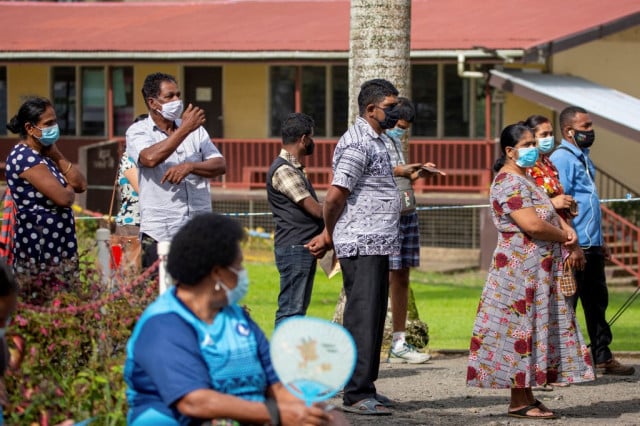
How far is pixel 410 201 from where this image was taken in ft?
30.5

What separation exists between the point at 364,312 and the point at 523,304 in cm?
93

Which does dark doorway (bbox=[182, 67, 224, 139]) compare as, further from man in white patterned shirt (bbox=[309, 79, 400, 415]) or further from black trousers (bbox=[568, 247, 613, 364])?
man in white patterned shirt (bbox=[309, 79, 400, 415])

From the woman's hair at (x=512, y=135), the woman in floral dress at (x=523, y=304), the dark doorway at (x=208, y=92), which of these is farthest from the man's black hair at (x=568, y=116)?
the dark doorway at (x=208, y=92)

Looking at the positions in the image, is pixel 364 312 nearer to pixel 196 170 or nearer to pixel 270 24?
pixel 196 170

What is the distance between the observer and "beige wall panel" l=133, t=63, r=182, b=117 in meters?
25.9

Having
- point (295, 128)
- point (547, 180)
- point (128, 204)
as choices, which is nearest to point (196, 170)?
point (295, 128)

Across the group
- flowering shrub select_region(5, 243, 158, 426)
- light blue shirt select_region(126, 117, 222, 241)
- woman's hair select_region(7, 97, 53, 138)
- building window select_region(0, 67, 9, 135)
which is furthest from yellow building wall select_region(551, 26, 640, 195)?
flowering shrub select_region(5, 243, 158, 426)

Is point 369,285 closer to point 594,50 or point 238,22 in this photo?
point 594,50

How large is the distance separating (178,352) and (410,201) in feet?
17.1

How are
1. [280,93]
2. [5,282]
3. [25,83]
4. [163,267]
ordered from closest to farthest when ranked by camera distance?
[5,282], [163,267], [280,93], [25,83]

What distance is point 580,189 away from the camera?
9.20 metres

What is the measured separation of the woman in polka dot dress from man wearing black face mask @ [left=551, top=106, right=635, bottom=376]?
369cm

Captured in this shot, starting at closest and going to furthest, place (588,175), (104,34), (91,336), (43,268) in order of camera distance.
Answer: (91,336) → (43,268) → (588,175) → (104,34)

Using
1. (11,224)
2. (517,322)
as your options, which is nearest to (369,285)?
(517,322)
